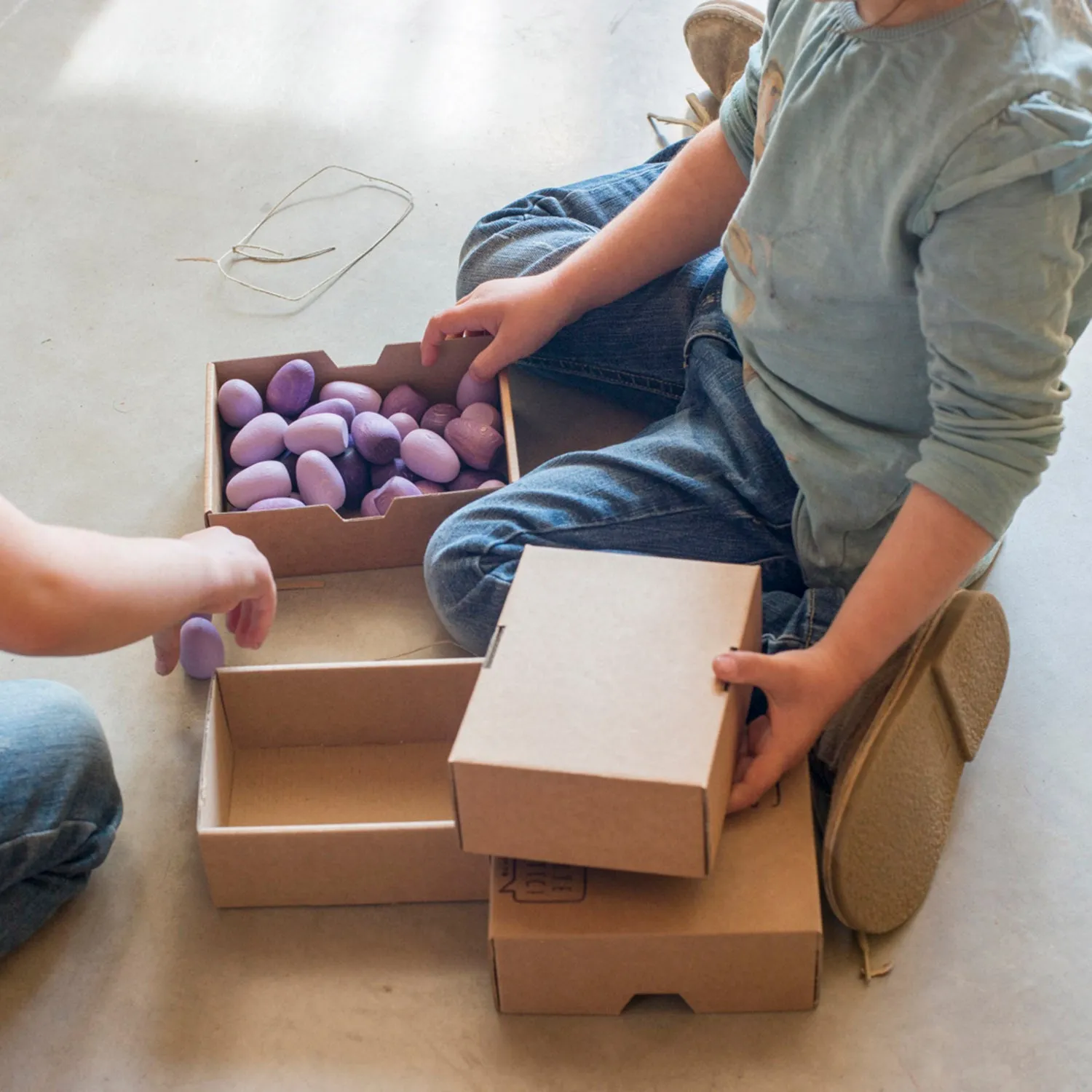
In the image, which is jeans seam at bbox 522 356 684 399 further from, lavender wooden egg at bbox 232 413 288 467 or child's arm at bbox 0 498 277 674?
child's arm at bbox 0 498 277 674

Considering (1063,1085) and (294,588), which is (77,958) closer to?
(294,588)

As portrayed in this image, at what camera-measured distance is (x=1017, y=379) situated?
0.77 metres

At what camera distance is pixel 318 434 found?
45.5 inches

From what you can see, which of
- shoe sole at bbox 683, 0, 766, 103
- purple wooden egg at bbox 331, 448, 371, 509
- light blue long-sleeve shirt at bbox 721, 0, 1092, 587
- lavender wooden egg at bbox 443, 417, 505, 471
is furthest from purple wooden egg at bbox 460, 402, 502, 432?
shoe sole at bbox 683, 0, 766, 103

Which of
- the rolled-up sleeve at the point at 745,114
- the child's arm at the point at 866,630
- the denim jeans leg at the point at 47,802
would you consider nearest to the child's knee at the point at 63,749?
the denim jeans leg at the point at 47,802

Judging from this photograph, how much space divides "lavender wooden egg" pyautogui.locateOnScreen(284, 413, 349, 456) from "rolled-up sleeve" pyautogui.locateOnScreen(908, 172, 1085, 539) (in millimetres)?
548

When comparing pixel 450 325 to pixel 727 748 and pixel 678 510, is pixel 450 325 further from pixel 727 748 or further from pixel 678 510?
pixel 727 748

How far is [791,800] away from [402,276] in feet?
2.78

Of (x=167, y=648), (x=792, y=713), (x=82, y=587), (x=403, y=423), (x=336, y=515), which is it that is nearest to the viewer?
(x=82, y=587)

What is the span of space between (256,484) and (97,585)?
1.32 ft

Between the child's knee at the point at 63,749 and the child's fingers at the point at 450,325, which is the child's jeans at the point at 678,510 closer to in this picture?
the child's fingers at the point at 450,325

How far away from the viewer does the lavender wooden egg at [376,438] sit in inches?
46.0

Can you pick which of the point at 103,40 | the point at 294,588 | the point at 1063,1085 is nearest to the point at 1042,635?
the point at 1063,1085

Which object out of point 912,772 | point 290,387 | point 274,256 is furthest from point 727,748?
point 274,256
